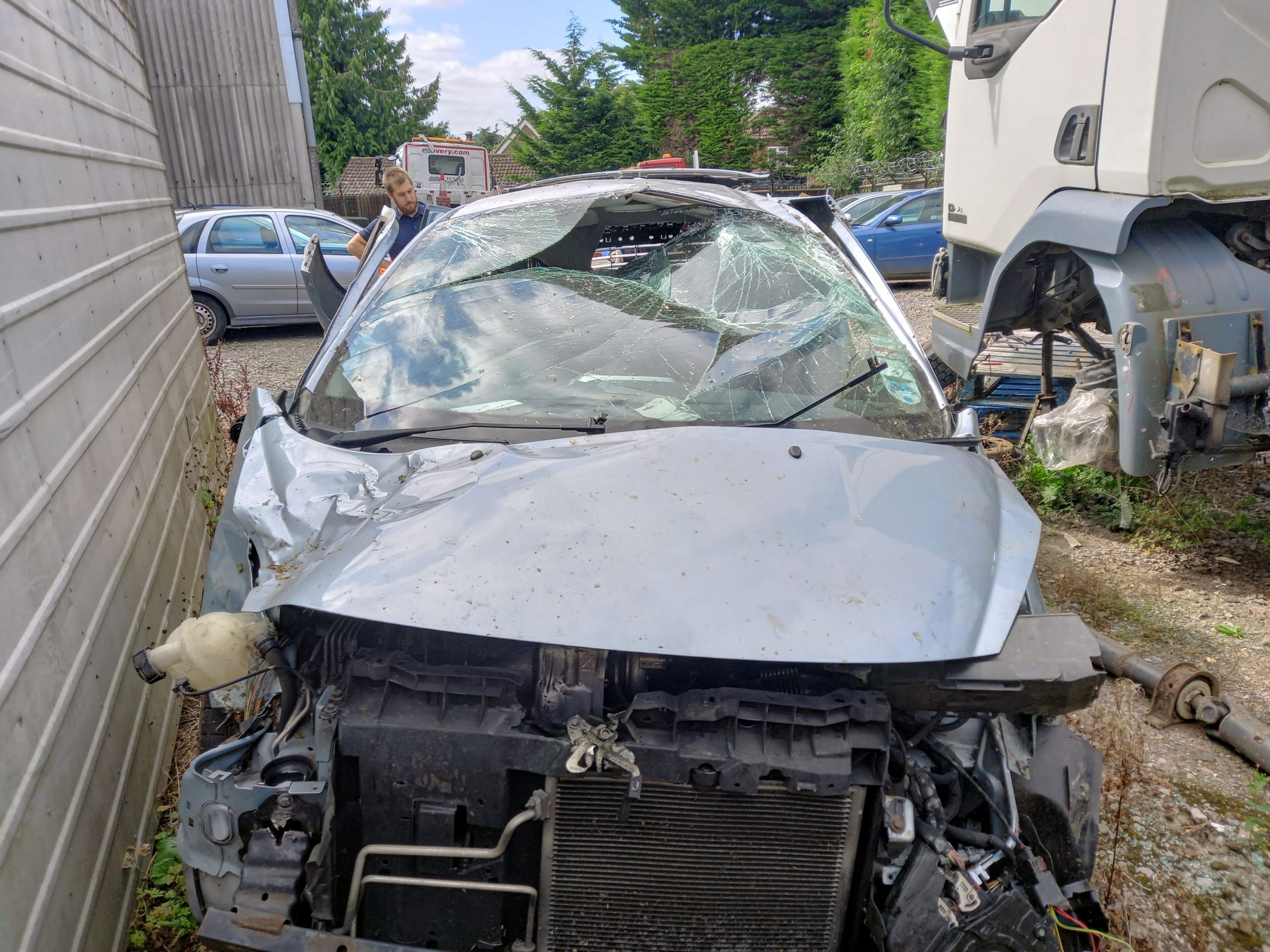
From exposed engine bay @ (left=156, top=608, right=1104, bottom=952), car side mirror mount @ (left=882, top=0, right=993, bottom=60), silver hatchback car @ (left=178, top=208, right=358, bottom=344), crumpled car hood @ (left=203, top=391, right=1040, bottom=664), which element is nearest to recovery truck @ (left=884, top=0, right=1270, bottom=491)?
car side mirror mount @ (left=882, top=0, right=993, bottom=60)

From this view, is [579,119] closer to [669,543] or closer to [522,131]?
[522,131]

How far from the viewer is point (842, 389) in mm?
2514

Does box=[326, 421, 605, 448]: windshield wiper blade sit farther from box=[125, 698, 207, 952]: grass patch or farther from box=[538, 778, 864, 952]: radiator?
box=[538, 778, 864, 952]: radiator

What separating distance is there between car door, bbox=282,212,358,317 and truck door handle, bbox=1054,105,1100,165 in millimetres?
7841

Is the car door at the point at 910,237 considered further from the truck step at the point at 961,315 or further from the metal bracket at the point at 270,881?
the metal bracket at the point at 270,881

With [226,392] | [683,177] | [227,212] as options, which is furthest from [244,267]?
[683,177]

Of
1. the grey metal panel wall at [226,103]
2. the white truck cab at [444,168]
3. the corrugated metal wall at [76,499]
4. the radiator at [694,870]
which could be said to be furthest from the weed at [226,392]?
the white truck cab at [444,168]

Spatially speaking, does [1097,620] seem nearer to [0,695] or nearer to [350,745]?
[350,745]

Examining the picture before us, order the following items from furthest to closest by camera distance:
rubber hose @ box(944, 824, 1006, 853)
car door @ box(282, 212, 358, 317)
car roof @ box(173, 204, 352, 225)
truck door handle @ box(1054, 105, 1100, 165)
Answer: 1. car door @ box(282, 212, 358, 317)
2. car roof @ box(173, 204, 352, 225)
3. truck door handle @ box(1054, 105, 1100, 165)
4. rubber hose @ box(944, 824, 1006, 853)

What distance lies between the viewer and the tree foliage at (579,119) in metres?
28.9

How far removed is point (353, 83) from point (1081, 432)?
3736 centimetres

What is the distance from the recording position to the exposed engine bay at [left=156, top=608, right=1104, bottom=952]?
1.66 meters

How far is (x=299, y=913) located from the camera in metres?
1.67

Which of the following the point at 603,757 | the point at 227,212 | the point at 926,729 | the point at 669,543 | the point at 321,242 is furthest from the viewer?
the point at 321,242
